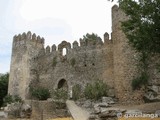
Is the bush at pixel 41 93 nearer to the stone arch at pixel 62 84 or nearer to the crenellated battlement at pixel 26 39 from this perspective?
the stone arch at pixel 62 84

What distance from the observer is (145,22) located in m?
14.2

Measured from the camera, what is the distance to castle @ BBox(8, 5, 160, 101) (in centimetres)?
1991

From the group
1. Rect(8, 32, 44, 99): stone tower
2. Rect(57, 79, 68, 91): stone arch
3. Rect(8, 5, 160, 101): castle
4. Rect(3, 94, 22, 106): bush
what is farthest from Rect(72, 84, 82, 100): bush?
Rect(8, 32, 44, 99): stone tower

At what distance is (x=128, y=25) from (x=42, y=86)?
1456cm

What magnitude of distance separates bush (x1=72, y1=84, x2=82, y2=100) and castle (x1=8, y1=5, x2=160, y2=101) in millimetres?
409

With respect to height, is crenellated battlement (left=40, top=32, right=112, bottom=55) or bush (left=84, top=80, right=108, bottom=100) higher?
crenellated battlement (left=40, top=32, right=112, bottom=55)

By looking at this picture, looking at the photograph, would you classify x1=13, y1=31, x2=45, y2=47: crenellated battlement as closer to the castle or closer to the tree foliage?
the castle

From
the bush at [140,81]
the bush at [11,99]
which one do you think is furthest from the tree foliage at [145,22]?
the bush at [11,99]

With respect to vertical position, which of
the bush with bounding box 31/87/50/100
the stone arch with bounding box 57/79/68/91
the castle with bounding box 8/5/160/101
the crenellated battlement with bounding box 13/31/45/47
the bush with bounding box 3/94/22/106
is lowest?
Answer: the bush with bounding box 3/94/22/106

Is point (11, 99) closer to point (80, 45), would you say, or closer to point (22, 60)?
point (22, 60)

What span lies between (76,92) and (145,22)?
34.7ft

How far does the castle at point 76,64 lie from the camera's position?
19.9 m

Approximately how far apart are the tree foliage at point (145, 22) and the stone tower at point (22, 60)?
595 inches

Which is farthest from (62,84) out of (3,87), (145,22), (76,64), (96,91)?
(145,22)
